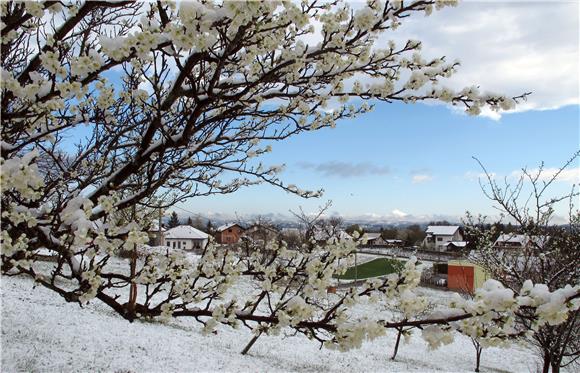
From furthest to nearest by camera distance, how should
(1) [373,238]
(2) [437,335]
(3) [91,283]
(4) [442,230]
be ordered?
(4) [442,230]
(1) [373,238]
(3) [91,283]
(2) [437,335]

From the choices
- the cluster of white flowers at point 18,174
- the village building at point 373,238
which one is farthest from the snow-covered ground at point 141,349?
the cluster of white flowers at point 18,174

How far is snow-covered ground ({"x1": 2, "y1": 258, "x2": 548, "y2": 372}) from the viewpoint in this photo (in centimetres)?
835

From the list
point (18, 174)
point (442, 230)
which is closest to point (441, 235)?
point (442, 230)

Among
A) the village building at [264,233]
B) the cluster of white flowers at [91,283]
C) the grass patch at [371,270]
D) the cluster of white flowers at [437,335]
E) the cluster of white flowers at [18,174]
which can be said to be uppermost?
the cluster of white flowers at [18,174]

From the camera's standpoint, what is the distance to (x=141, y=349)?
9.79 meters

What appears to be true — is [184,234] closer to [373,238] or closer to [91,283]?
[373,238]

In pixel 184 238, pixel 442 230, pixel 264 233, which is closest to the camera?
pixel 264 233

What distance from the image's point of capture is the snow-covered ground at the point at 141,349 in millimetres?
8352

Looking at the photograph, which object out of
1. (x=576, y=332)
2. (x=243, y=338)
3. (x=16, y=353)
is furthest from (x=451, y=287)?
(x=16, y=353)

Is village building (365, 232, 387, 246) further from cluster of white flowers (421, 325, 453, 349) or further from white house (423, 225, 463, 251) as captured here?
white house (423, 225, 463, 251)

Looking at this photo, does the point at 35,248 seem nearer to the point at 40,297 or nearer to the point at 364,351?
the point at 40,297

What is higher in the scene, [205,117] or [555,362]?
[205,117]

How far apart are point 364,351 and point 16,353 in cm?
1079

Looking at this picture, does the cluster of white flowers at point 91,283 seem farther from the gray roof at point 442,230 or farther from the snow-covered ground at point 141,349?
the gray roof at point 442,230
